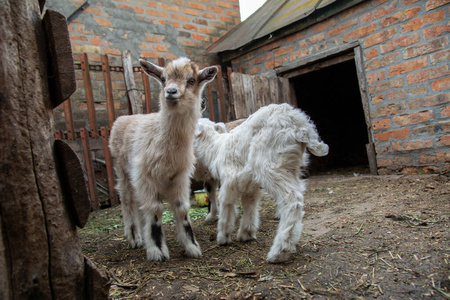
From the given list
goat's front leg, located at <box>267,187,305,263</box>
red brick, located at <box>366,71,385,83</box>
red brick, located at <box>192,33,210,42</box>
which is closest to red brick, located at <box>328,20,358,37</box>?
red brick, located at <box>366,71,385,83</box>

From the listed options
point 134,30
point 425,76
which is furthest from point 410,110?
point 134,30

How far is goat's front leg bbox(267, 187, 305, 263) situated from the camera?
8.68ft

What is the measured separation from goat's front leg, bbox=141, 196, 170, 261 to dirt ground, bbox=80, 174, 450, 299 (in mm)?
113

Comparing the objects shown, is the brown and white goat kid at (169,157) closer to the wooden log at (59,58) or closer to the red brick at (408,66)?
the wooden log at (59,58)

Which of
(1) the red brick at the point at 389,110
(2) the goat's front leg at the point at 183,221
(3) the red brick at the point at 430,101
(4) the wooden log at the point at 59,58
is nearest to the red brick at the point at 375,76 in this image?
(1) the red brick at the point at 389,110

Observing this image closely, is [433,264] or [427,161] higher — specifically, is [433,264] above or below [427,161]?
below

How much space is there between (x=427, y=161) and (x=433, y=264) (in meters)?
4.08

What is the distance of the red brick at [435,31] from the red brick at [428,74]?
0.55 meters

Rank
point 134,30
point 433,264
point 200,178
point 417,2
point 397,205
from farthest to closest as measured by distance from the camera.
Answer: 1. point 134,30
2. point 417,2
3. point 200,178
4. point 397,205
5. point 433,264

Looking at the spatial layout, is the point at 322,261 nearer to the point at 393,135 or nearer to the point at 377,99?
the point at 393,135

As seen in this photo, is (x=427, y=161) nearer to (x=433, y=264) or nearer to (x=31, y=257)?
(x=433, y=264)

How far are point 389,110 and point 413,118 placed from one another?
454 millimetres

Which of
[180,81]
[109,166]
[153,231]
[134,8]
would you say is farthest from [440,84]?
[134,8]

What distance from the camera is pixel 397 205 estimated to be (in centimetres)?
405
